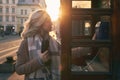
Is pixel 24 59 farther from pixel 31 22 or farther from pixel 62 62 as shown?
pixel 62 62

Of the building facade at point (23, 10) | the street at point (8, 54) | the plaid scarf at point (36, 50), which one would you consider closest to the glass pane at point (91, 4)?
the plaid scarf at point (36, 50)

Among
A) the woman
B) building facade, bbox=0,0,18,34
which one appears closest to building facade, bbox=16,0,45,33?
building facade, bbox=0,0,18,34

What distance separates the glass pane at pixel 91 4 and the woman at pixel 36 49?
0.43 meters

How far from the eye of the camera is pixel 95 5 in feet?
12.3

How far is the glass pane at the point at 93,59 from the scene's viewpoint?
3.32 meters

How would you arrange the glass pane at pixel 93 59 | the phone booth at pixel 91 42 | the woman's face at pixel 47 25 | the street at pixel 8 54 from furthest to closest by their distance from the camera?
the street at pixel 8 54, the woman's face at pixel 47 25, the glass pane at pixel 93 59, the phone booth at pixel 91 42

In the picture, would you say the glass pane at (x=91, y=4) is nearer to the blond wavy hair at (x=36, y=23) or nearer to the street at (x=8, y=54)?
the blond wavy hair at (x=36, y=23)

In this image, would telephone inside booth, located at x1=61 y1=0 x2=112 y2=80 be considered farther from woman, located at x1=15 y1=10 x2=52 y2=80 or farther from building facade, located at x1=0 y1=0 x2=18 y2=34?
building facade, located at x1=0 y1=0 x2=18 y2=34

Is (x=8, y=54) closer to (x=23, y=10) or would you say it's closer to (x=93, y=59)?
(x=93, y=59)

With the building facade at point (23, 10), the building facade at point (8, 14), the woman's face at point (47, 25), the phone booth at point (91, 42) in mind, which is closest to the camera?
the phone booth at point (91, 42)

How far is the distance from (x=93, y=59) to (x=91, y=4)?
0.57 m

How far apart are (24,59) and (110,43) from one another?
124 centimetres

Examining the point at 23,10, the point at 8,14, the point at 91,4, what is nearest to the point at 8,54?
the point at 91,4

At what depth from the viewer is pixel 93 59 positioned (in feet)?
13.0
